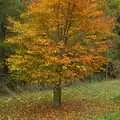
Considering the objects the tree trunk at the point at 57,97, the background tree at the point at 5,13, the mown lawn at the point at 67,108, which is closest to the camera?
the mown lawn at the point at 67,108

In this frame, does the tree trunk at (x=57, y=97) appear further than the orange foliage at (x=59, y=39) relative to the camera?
Yes

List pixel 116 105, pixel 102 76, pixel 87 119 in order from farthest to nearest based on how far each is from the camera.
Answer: pixel 102 76 < pixel 116 105 < pixel 87 119

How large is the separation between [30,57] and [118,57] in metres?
24.0

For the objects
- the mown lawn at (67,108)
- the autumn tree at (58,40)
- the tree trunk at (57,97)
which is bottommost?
the mown lawn at (67,108)

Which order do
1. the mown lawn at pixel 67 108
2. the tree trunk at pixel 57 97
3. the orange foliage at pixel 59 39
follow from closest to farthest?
the mown lawn at pixel 67 108
the orange foliage at pixel 59 39
the tree trunk at pixel 57 97

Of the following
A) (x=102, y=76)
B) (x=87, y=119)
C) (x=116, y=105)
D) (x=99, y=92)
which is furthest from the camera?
(x=102, y=76)

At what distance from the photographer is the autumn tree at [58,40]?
20922mm

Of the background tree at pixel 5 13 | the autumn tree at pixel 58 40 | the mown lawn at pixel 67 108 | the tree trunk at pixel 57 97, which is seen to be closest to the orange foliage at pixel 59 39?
the autumn tree at pixel 58 40

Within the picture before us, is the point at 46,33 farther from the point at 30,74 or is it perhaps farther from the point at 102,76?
the point at 102,76

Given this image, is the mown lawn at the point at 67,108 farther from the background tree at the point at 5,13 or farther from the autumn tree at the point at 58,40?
the background tree at the point at 5,13

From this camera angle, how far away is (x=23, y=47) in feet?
71.2

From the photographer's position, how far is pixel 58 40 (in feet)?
71.6

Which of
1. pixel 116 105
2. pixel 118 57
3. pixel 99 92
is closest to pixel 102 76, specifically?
pixel 118 57

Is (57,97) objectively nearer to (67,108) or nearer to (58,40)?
(67,108)
